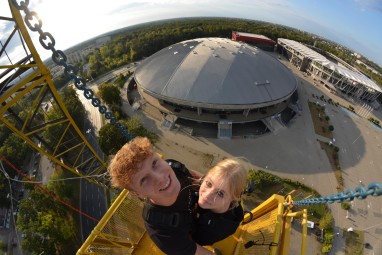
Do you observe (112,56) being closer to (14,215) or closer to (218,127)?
(218,127)

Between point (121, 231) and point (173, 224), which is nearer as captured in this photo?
point (173, 224)

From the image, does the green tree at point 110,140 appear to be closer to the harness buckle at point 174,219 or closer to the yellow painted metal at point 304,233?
the yellow painted metal at point 304,233

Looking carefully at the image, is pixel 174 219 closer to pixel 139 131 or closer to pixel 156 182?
pixel 156 182

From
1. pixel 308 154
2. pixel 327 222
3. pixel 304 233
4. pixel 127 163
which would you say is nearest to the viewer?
pixel 127 163

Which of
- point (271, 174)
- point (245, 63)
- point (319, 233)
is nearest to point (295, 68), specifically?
point (245, 63)

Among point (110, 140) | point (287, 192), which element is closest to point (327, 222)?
point (287, 192)

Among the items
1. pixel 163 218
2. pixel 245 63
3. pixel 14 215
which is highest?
pixel 163 218

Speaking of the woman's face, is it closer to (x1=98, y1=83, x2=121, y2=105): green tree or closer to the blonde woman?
the blonde woman
